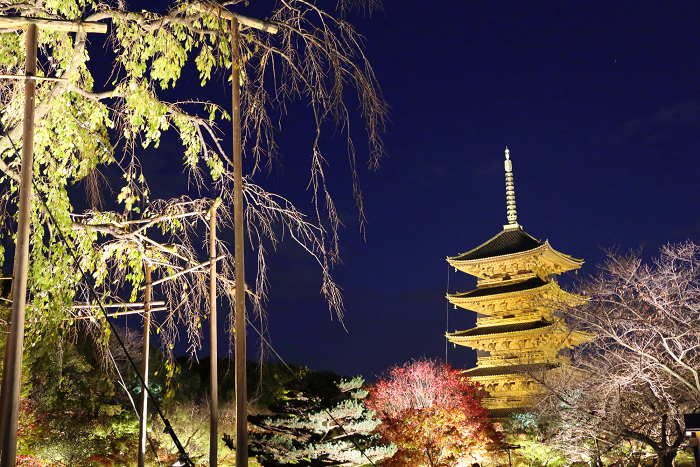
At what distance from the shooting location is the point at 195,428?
60.8ft

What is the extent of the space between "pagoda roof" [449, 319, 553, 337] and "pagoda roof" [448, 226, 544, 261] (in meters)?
3.53

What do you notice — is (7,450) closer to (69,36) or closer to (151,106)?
(151,106)

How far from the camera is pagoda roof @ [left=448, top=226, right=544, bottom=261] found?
30.0 meters

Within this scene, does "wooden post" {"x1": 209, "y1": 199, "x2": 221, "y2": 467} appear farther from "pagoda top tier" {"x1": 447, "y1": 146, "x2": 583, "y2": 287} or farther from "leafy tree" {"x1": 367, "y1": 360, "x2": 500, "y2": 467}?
"pagoda top tier" {"x1": 447, "y1": 146, "x2": 583, "y2": 287}

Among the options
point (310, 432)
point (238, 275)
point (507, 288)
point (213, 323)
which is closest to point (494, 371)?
point (507, 288)

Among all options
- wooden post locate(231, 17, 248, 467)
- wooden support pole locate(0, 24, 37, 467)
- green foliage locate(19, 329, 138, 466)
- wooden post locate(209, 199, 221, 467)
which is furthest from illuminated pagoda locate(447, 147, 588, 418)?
wooden support pole locate(0, 24, 37, 467)

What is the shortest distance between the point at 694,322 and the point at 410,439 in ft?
30.3

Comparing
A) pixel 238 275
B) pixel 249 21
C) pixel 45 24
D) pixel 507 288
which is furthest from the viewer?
pixel 507 288

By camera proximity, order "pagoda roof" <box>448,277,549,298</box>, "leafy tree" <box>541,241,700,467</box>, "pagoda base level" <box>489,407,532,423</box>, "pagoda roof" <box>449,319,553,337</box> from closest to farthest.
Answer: "leafy tree" <box>541,241,700,467</box>, "pagoda base level" <box>489,407,532,423</box>, "pagoda roof" <box>449,319,553,337</box>, "pagoda roof" <box>448,277,549,298</box>

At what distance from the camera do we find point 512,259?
29797mm

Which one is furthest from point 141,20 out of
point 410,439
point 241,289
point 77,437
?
point 410,439

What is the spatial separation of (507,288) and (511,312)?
121 cm

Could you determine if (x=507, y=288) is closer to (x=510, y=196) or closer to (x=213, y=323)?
(x=510, y=196)

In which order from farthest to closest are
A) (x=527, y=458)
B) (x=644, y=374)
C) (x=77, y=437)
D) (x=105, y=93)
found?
(x=527, y=458) → (x=77, y=437) → (x=644, y=374) → (x=105, y=93)
